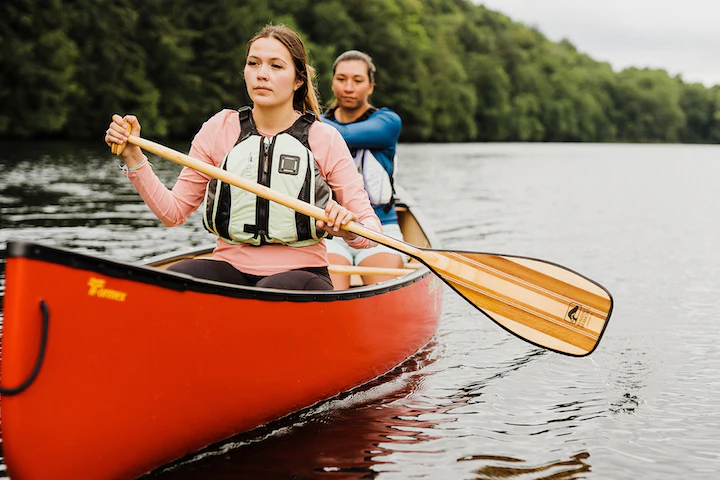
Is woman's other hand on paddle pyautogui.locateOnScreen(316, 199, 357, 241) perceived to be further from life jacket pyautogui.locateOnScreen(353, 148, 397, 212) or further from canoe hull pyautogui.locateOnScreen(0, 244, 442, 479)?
life jacket pyautogui.locateOnScreen(353, 148, 397, 212)

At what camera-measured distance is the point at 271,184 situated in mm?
3516

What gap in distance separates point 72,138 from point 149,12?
A: 7318 millimetres

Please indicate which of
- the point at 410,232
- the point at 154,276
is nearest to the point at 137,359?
the point at 154,276

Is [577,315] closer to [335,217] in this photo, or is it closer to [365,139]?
[335,217]

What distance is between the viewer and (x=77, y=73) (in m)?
31.5

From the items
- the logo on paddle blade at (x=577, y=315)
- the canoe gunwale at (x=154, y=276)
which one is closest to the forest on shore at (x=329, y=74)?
the logo on paddle blade at (x=577, y=315)

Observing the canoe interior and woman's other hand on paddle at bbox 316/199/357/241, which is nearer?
woman's other hand on paddle at bbox 316/199/357/241

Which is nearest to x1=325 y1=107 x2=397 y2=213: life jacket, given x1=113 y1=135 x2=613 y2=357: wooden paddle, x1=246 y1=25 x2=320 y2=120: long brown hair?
x1=113 y1=135 x2=613 y2=357: wooden paddle

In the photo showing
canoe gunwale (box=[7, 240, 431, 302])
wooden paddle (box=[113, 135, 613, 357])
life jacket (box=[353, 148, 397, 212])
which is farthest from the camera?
life jacket (box=[353, 148, 397, 212])

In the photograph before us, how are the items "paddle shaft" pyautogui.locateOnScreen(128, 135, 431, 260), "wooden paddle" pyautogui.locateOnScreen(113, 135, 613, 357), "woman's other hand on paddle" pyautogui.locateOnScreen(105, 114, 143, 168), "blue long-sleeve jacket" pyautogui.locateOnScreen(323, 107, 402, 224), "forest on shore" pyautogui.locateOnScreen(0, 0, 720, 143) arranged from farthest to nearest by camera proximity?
"forest on shore" pyautogui.locateOnScreen(0, 0, 720, 143), "blue long-sleeve jacket" pyautogui.locateOnScreen(323, 107, 402, 224), "wooden paddle" pyautogui.locateOnScreen(113, 135, 613, 357), "paddle shaft" pyautogui.locateOnScreen(128, 135, 431, 260), "woman's other hand on paddle" pyautogui.locateOnScreen(105, 114, 143, 168)

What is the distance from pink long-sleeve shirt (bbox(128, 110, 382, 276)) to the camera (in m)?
3.58

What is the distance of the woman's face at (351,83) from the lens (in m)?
5.18

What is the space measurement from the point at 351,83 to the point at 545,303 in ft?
6.15

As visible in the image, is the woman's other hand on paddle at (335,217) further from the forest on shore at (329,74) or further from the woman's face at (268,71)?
the forest on shore at (329,74)
